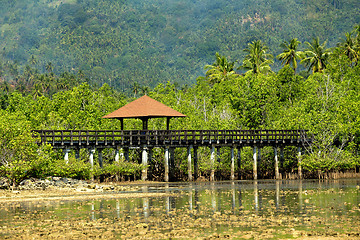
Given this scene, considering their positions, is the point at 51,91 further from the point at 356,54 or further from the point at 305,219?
the point at 305,219

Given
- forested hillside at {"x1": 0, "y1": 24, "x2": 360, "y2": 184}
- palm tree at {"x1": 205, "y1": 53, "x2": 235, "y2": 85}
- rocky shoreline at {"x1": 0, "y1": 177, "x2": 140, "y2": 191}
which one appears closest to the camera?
rocky shoreline at {"x1": 0, "y1": 177, "x2": 140, "y2": 191}

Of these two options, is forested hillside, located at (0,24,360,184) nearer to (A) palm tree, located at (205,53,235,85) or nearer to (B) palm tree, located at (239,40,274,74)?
(B) palm tree, located at (239,40,274,74)

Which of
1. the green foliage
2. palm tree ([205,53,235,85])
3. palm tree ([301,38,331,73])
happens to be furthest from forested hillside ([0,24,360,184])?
palm tree ([205,53,235,85])

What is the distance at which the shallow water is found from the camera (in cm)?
2059

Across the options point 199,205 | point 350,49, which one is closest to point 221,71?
point 350,49

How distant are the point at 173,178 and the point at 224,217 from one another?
95.8ft

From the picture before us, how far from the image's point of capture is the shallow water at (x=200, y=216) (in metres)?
20.6

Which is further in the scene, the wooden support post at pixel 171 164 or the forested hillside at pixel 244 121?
the wooden support post at pixel 171 164

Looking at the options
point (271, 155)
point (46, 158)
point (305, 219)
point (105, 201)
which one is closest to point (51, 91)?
point (271, 155)

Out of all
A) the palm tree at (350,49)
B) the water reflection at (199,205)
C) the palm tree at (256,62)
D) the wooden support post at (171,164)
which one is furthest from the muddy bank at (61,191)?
the palm tree at (350,49)

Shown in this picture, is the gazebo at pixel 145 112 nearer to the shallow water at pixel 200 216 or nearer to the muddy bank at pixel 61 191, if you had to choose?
the muddy bank at pixel 61 191

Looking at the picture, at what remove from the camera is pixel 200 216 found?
81.5 feet

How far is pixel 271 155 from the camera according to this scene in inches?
2313

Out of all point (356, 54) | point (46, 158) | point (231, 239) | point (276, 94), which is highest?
point (356, 54)
